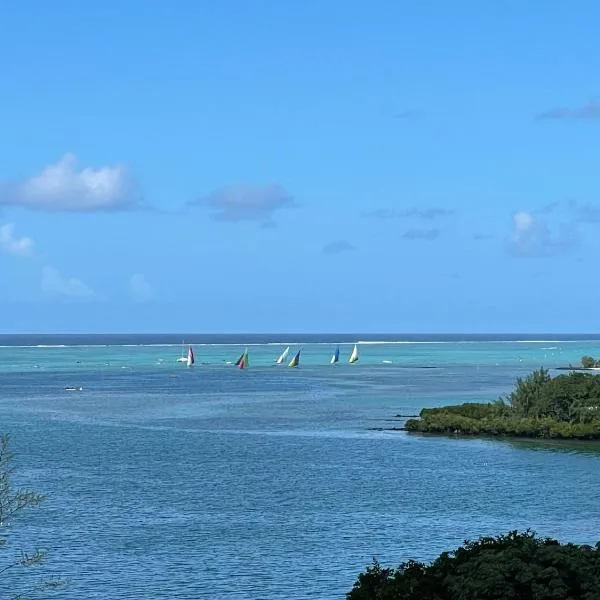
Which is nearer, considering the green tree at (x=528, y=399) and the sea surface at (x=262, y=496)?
the sea surface at (x=262, y=496)

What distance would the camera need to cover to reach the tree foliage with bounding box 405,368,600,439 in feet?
316

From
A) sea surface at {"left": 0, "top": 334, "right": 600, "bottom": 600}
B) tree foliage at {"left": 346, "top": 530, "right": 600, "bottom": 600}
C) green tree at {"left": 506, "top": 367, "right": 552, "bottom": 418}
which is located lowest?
sea surface at {"left": 0, "top": 334, "right": 600, "bottom": 600}

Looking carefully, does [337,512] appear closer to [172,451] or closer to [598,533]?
[598,533]

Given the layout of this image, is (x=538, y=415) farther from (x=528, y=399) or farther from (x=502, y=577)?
(x=502, y=577)

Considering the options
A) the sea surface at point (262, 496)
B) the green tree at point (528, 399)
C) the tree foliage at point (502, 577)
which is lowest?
the sea surface at point (262, 496)

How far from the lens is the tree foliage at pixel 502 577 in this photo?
1123 inches

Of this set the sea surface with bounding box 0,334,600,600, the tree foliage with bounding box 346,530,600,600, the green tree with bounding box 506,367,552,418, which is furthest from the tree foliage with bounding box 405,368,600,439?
the tree foliage with bounding box 346,530,600,600

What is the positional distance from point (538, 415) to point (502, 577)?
73195 mm

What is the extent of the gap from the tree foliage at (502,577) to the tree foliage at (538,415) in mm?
66006

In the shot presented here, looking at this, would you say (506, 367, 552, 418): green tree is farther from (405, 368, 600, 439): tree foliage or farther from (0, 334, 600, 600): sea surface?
(0, 334, 600, 600): sea surface

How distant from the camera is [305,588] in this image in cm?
4403

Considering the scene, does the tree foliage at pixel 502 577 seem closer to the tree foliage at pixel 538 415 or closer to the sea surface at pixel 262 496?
the sea surface at pixel 262 496

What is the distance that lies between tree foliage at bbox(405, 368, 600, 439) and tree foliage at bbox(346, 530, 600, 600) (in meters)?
66.0

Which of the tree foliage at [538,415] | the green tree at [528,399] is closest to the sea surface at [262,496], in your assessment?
the tree foliage at [538,415]
